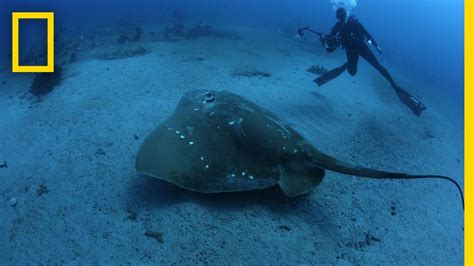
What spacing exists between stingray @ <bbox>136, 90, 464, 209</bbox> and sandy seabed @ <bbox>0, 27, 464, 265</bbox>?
0.38 metres

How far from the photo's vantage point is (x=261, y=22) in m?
25.2

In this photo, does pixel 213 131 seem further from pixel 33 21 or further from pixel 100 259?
pixel 33 21

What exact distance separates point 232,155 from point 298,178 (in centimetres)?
86

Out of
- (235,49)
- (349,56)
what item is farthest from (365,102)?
(235,49)

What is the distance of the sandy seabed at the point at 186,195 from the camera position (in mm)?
3531

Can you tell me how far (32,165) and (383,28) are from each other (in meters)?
34.8

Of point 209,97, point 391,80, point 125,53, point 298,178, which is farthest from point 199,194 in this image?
point 125,53

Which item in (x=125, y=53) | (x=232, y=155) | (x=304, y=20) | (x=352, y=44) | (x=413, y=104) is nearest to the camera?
(x=232, y=155)

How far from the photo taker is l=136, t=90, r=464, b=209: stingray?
3.61 metres

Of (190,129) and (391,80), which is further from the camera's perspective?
(391,80)

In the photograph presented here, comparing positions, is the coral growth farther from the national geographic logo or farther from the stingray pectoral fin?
the stingray pectoral fin

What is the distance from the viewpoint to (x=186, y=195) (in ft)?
13.0

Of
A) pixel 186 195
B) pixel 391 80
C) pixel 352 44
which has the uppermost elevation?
pixel 352 44

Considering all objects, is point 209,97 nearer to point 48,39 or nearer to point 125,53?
point 48,39
